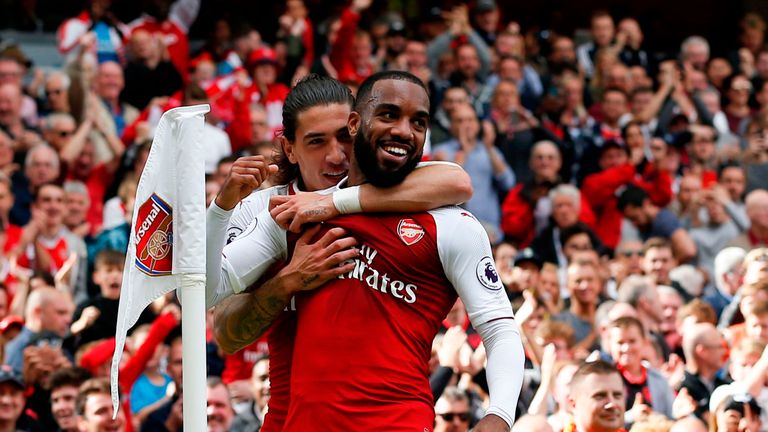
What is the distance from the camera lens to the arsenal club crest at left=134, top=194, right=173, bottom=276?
4613mm

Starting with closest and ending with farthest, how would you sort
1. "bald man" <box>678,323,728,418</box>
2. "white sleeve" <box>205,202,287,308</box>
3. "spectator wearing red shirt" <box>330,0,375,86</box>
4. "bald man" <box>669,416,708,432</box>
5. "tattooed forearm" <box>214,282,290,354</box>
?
1. "white sleeve" <box>205,202,287,308</box>
2. "tattooed forearm" <box>214,282,290,354</box>
3. "bald man" <box>669,416,708,432</box>
4. "bald man" <box>678,323,728,418</box>
5. "spectator wearing red shirt" <box>330,0,375,86</box>

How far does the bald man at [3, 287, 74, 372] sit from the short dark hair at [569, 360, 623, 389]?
11.4 ft

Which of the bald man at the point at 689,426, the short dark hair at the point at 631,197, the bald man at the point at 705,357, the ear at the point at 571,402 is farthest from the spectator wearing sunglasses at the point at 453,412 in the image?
the short dark hair at the point at 631,197

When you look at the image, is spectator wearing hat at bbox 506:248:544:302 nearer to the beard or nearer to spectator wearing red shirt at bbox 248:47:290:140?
spectator wearing red shirt at bbox 248:47:290:140

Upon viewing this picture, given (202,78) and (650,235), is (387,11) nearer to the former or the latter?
(202,78)

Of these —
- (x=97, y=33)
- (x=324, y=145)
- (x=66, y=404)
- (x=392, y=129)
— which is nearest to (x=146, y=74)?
(x=97, y=33)

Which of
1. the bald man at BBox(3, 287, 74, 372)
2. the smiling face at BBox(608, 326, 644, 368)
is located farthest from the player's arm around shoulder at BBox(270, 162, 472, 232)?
the bald man at BBox(3, 287, 74, 372)

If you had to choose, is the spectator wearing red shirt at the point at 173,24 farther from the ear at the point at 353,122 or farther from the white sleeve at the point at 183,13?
the ear at the point at 353,122

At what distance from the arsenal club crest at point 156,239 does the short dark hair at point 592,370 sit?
2958 mm

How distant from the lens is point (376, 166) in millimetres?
4688

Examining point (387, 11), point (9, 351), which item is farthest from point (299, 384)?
point (387, 11)

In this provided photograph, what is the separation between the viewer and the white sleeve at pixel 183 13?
569 inches

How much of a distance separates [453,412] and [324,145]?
9.40 ft

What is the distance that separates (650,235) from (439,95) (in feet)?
8.31
